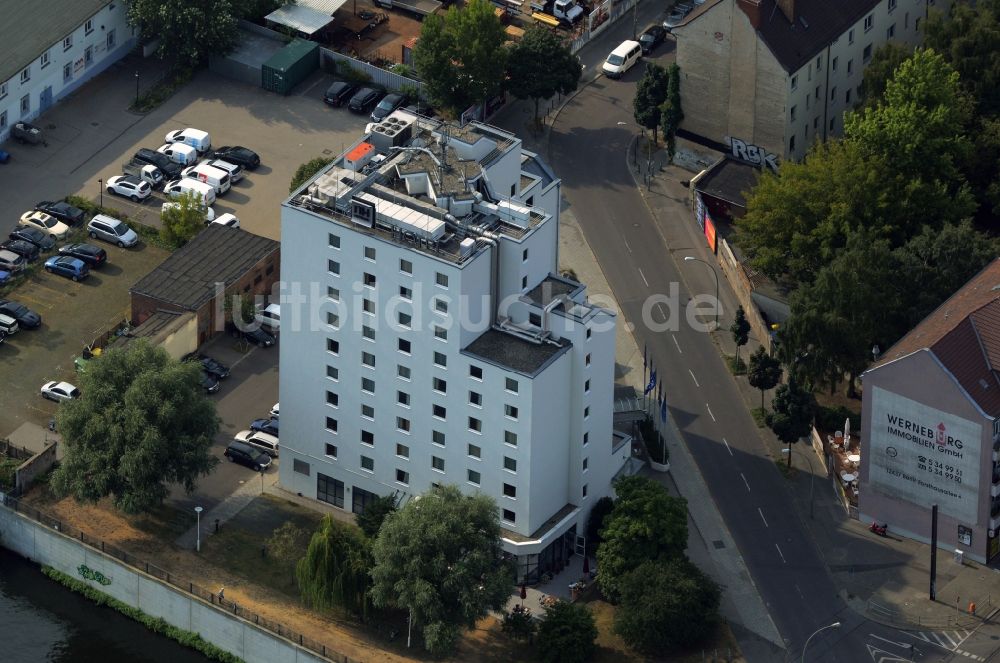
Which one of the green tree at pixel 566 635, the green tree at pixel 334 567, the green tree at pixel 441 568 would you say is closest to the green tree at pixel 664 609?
the green tree at pixel 566 635

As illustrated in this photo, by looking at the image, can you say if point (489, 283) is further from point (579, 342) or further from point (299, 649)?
point (299, 649)

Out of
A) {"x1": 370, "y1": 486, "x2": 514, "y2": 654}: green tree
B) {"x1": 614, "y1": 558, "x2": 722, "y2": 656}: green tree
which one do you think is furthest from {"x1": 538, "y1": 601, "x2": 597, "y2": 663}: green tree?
{"x1": 370, "y1": 486, "x2": 514, "y2": 654}: green tree

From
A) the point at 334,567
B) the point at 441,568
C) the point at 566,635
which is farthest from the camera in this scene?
the point at 334,567

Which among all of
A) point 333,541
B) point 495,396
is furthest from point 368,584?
point 495,396

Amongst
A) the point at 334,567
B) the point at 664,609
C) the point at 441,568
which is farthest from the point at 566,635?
the point at 334,567

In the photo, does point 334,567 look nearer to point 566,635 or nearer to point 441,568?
point 441,568

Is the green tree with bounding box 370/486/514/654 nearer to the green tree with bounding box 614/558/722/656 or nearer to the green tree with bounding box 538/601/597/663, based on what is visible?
the green tree with bounding box 538/601/597/663

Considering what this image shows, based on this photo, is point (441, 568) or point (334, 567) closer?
point (441, 568)
